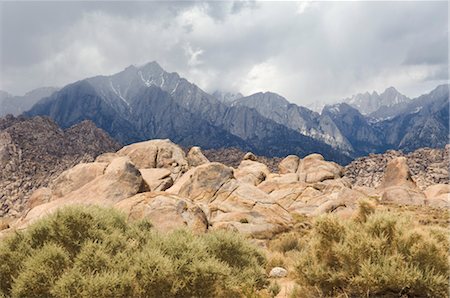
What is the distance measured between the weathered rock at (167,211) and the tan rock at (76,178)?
477 inches

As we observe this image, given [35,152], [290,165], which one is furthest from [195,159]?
[35,152]

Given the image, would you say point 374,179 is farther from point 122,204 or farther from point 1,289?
point 1,289

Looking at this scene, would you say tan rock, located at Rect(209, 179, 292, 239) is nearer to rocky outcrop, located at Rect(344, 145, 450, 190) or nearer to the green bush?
the green bush

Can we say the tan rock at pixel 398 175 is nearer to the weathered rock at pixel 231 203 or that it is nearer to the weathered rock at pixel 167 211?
the weathered rock at pixel 231 203

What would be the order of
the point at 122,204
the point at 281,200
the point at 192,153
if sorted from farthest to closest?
1. the point at 192,153
2. the point at 281,200
3. the point at 122,204

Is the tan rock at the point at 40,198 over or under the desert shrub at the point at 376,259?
under

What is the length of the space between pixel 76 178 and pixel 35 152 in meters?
117

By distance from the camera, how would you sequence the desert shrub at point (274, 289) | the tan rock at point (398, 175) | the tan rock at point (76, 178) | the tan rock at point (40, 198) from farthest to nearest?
the tan rock at point (398, 175) < the tan rock at point (40, 198) < the tan rock at point (76, 178) < the desert shrub at point (274, 289)

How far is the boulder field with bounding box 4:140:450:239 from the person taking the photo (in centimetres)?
2200

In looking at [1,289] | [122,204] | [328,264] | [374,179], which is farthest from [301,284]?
[374,179]

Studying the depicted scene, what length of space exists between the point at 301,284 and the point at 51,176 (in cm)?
11990

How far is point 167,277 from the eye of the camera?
920 cm

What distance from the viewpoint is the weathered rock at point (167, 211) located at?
20562 mm

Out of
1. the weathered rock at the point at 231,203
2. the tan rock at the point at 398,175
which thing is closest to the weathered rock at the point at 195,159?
the weathered rock at the point at 231,203
